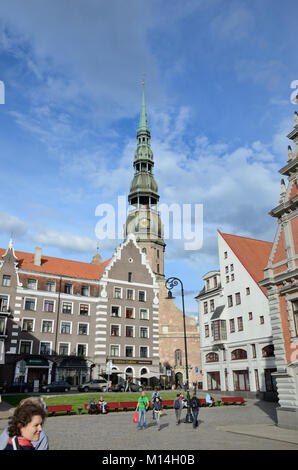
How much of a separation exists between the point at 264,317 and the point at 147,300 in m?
22.4

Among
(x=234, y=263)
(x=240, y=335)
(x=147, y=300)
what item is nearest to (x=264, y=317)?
(x=240, y=335)

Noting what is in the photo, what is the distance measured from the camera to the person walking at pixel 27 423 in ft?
15.0

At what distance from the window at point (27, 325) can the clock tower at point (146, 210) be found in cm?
3715

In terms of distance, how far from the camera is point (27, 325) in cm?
4925

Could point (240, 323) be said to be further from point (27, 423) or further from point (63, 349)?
point (27, 423)

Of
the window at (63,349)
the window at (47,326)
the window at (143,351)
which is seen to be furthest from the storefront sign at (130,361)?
the window at (47,326)

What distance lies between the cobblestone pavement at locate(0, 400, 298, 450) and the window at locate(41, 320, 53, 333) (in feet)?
83.9

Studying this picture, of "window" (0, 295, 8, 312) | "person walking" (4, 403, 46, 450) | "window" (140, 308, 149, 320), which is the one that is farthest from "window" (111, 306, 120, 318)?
"person walking" (4, 403, 46, 450)

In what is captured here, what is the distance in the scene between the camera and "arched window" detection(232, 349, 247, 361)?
42359 millimetres

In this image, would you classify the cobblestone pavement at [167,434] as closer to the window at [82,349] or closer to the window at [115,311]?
the window at [82,349]

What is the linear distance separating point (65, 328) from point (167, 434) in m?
35.6

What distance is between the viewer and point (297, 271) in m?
21.5

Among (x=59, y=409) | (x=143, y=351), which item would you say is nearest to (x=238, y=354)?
(x=143, y=351)
